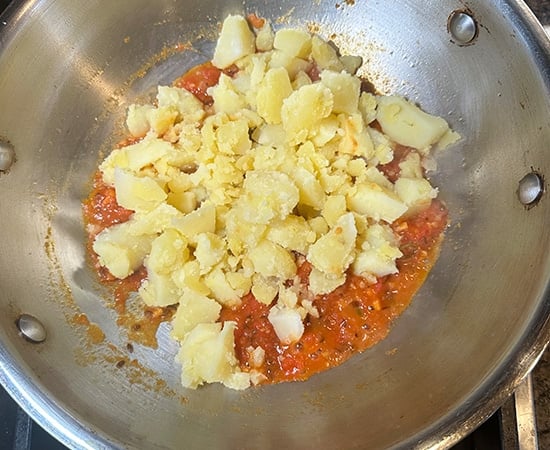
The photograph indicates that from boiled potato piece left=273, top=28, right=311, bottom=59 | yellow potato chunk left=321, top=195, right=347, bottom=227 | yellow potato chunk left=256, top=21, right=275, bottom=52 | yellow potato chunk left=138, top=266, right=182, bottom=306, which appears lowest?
yellow potato chunk left=138, top=266, right=182, bottom=306

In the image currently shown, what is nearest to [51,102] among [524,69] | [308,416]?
[308,416]

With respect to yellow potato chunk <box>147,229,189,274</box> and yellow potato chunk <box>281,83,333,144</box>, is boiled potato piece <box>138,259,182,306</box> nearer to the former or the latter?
yellow potato chunk <box>147,229,189,274</box>

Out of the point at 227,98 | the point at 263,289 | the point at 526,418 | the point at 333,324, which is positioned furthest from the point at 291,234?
the point at 526,418

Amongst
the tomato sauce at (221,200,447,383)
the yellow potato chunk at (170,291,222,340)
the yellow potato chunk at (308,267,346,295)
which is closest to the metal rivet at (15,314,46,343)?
the yellow potato chunk at (170,291,222,340)

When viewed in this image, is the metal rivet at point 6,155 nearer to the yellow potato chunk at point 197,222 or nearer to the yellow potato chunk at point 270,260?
the yellow potato chunk at point 197,222

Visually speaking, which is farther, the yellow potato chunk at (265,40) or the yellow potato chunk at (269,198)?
the yellow potato chunk at (265,40)

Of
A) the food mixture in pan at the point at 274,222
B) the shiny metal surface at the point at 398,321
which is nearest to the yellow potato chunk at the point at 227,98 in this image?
the food mixture in pan at the point at 274,222
